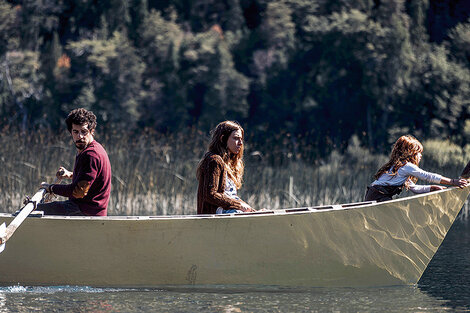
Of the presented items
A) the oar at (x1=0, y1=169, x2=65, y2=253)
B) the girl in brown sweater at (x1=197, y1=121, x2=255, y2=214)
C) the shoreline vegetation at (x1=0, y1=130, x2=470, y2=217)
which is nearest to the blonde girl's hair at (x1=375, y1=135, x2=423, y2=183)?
the girl in brown sweater at (x1=197, y1=121, x2=255, y2=214)

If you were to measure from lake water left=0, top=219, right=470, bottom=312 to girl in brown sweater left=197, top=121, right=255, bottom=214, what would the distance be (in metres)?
0.68

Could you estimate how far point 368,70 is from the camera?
28.9 meters

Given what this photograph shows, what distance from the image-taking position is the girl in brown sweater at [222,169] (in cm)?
678

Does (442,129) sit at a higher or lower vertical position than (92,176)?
lower

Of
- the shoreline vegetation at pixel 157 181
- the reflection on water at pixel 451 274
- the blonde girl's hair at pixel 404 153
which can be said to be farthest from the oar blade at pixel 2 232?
the shoreline vegetation at pixel 157 181

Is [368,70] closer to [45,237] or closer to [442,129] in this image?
[442,129]

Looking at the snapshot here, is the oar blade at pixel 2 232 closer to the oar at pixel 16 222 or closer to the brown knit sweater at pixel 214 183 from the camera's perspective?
the oar at pixel 16 222

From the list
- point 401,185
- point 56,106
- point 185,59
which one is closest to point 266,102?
point 185,59

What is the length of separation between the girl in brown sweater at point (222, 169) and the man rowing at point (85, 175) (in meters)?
0.71

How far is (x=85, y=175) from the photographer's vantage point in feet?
22.1

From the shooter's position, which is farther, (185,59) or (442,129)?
(185,59)

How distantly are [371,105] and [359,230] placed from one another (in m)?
22.1

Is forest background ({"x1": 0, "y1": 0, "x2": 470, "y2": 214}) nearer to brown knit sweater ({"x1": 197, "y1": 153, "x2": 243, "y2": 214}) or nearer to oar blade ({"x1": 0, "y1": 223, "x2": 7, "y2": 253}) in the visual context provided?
brown knit sweater ({"x1": 197, "y1": 153, "x2": 243, "y2": 214})

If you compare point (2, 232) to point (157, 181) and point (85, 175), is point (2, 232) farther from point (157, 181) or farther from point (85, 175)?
point (157, 181)
